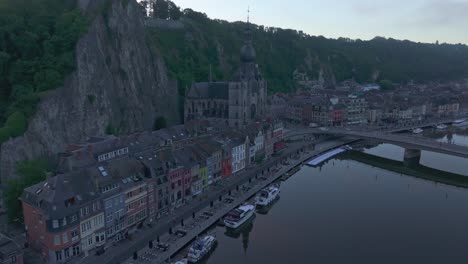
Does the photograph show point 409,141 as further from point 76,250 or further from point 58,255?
point 58,255

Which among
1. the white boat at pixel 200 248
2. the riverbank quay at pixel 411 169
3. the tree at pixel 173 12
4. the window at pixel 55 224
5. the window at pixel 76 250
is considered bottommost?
the riverbank quay at pixel 411 169

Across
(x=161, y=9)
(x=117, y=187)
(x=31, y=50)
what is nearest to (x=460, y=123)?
(x=161, y=9)

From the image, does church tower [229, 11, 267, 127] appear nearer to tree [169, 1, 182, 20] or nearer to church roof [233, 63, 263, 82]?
church roof [233, 63, 263, 82]

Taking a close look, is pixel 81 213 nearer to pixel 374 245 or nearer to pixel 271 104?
pixel 374 245

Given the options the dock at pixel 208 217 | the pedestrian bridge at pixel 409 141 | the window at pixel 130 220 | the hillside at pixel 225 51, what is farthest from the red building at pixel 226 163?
the hillside at pixel 225 51

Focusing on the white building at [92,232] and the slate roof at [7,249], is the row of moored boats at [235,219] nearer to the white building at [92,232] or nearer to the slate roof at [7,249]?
the white building at [92,232]

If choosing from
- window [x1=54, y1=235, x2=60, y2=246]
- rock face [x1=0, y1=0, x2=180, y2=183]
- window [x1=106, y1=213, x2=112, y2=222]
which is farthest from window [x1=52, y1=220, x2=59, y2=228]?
rock face [x1=0, y1=0, x2=180, y2=183]

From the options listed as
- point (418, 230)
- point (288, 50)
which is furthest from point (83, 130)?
point (288, 50)

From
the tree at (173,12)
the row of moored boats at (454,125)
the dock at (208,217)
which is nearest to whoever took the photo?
the dock at (208,217)
